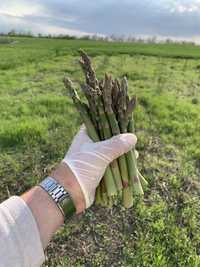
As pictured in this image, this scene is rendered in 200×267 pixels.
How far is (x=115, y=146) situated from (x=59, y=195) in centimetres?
63

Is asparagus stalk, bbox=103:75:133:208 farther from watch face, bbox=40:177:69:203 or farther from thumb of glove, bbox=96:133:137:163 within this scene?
watch face, bbox=40:177:69:203

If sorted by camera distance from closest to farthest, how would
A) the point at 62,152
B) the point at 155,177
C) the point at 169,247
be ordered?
the point at 169,247
the point at 155,177
the point at 62,152

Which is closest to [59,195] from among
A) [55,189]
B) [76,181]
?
[55,189]

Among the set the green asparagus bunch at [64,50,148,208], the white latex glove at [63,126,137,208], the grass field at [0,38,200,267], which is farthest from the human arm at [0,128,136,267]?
the grass field at [0,38,200,267]

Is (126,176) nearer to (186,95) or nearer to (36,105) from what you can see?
(36,105)

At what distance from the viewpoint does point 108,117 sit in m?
2.78

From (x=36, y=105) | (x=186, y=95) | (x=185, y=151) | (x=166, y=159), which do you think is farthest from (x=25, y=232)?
(x=186, y=95)

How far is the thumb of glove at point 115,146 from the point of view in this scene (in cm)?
259

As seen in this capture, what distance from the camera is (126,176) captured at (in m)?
2.88

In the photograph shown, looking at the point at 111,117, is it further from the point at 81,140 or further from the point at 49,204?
the point at 49,204

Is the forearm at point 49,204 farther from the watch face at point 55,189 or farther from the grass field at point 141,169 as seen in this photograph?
the grass field at point 141,169

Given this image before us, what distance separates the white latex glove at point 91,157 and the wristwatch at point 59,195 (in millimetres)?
A: 133

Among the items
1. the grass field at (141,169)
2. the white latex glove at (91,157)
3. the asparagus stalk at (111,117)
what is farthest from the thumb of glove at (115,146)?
the grass field at (141,169)

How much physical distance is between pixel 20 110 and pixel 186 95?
139 inches
